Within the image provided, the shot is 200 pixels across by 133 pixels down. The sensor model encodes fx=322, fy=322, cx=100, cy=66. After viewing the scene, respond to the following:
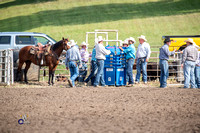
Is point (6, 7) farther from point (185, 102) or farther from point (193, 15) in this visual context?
point (185, 102)

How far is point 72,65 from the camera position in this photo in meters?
12.7

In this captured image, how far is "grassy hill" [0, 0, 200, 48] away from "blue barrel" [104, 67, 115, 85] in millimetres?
14763

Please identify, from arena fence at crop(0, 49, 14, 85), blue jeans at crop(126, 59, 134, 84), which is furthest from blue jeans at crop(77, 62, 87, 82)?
arena fence at crop(0, 49, 14, 85)

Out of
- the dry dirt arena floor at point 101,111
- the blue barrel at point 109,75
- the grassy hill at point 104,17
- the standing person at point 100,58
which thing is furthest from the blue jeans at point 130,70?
the grassy hill at point 104,17

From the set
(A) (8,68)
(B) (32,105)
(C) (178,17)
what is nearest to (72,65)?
(A) (8,68)

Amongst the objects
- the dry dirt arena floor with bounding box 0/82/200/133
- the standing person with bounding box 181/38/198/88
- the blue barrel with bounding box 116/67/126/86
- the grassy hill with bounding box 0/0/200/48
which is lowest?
the dry dirt arena floor with bounding box 0/82/200/133

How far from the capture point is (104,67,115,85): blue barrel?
1347 cm

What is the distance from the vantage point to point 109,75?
13.5 metres

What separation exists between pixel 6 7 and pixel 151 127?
45229mm

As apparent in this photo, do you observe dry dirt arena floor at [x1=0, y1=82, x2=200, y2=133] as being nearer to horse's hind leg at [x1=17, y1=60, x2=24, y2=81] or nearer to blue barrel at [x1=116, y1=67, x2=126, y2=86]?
blue barrel at [x1=116, y1=67, x2=126, y2=86]

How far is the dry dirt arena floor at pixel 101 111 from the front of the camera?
618cm

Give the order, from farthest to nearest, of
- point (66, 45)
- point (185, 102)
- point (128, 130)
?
point (66, 45) < point (185, 102) < point (128, 130)

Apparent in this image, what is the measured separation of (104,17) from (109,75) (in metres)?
25.9

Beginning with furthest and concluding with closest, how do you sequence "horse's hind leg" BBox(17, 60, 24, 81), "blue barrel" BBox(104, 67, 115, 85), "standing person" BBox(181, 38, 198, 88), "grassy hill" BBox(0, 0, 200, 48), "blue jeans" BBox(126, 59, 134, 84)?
"grassy hill" BBox(0, 0, 200, 48), "horse's hind leg" BBox(17, 60, 24, 81), "blue barrel" BBox(104, 67, 115, 85), "blue jeans" BBox(126, 59, 134, 84), "standing person" BBox(181, 38, 198, 88)
